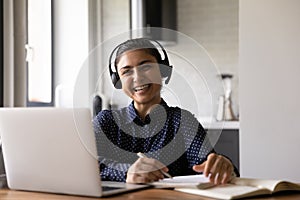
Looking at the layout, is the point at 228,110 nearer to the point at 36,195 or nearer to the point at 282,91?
the point at 282,91

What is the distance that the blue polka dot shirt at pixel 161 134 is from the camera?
170 cm

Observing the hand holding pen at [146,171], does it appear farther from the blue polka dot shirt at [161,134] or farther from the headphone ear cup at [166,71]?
the headphone ear cup at [166,71]

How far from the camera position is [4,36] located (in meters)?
2.05

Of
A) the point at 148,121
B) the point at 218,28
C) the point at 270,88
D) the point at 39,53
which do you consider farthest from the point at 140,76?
the point at 218,28

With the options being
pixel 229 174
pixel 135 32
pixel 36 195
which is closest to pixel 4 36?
pixel 135 32

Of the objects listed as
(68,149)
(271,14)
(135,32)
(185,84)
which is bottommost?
(68,149)

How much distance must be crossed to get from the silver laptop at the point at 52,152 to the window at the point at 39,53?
4.79 feet

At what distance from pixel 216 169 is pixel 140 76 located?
18.8 inches

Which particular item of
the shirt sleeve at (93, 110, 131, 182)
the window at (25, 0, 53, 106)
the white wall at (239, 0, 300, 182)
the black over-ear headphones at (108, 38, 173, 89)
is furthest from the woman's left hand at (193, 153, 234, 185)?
the window at (25, 0, 53, 106)

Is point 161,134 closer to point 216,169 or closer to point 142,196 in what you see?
point 216,169

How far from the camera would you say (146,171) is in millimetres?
1369

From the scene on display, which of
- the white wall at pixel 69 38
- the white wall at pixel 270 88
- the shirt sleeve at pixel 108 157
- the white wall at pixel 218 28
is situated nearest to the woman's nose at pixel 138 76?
the shirt sleeve at pixel 108 157

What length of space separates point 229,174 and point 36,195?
49 centimetres

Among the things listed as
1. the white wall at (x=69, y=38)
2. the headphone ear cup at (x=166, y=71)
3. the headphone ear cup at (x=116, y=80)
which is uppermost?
the white wall at (x=69, y=38)
